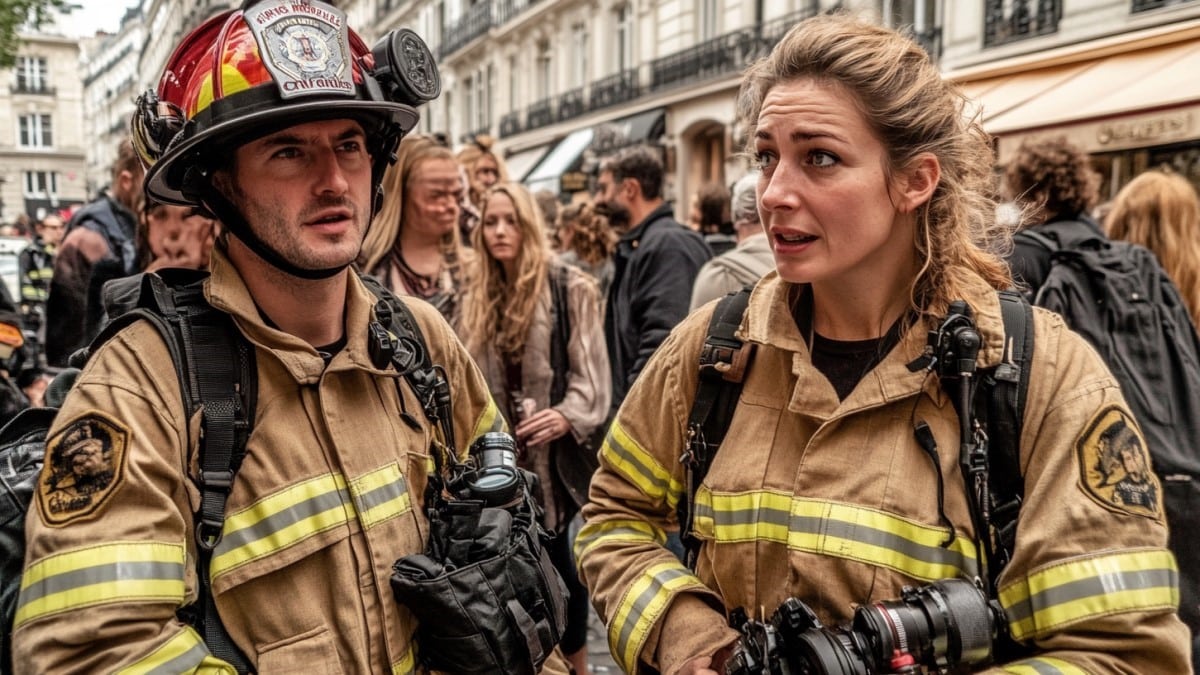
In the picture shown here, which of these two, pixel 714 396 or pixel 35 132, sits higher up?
pixel 35 132

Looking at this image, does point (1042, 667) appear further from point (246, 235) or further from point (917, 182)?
point (246, 235)

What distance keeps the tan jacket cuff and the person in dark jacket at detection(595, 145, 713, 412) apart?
2.09 meters

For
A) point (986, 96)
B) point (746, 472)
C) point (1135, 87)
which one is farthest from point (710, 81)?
point (746, 472)

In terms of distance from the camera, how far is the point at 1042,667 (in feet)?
4.68

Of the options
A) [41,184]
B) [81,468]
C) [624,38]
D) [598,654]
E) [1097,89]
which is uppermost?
[41,184]

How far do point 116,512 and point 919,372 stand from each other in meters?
1.39

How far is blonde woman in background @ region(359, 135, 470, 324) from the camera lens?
3420mm

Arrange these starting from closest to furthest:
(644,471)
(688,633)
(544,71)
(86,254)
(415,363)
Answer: (688,633) → (415,363) → (644,471) → (86,254) → (544,71)

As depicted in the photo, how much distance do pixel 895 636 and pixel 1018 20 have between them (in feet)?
36.0

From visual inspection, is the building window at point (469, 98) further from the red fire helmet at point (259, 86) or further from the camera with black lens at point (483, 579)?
the camera with black lens at point (483, 579)

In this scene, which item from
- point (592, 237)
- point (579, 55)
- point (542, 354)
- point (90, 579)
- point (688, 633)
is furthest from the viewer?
point (579, 55)

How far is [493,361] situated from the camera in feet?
11.3

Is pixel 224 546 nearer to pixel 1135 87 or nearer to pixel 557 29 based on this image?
pixel 1135 87

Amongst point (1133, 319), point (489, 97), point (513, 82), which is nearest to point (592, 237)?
point (1133, 319)
